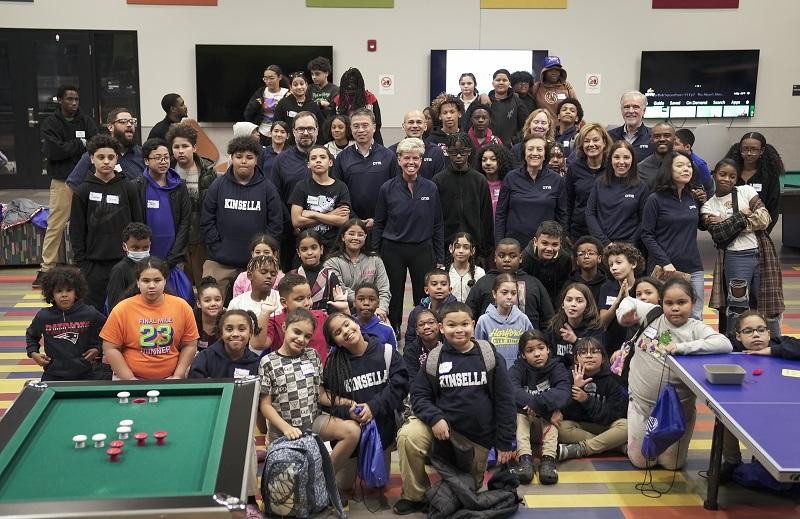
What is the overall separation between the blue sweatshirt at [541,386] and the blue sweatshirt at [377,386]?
780 mm

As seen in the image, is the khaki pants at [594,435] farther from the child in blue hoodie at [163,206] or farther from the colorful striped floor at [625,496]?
the child in blue hoodie at [163,206]

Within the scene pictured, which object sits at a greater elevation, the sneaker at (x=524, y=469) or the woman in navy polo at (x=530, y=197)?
the woman in navy polo at (x=530, y=197)

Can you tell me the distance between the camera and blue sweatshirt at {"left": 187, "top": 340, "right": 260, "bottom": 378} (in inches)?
216

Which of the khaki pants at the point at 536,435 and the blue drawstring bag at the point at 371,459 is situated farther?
the khaki pants at the point at 536,435

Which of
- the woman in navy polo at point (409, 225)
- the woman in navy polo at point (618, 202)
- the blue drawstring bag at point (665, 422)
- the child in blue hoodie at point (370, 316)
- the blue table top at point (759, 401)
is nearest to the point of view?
the blue table top at point (759, 401)

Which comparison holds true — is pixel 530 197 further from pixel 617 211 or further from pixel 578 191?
pixel 617 211

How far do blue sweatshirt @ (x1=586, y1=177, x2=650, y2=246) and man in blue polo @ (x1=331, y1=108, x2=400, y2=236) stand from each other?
168cm

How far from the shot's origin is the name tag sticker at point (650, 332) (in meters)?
5.85

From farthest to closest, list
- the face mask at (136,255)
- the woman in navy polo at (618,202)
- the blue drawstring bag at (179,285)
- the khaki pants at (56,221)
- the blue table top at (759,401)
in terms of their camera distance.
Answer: the khaki pants at (56,221) → the woman in navy polo at (618,202) → the blue drawstring bag at (179,285) → the face mask at (136,255) → the blue table top at (759,401)

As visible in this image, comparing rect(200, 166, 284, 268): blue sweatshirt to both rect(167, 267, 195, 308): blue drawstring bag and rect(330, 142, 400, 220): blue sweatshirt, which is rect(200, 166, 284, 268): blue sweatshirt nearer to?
rect(167, 267, 195, 308): blue drawstring bag

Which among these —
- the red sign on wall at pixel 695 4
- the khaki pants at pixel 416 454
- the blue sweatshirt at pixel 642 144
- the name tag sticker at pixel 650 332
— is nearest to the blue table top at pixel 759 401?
the name tag sticker at pixel 650 332

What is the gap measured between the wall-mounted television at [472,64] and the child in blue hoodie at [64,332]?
31.3 ft

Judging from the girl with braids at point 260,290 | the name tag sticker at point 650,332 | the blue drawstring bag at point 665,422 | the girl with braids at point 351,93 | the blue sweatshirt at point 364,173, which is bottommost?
the blue drawstring bag at point 665,422

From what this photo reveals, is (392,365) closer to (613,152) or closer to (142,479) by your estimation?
(142,479)
